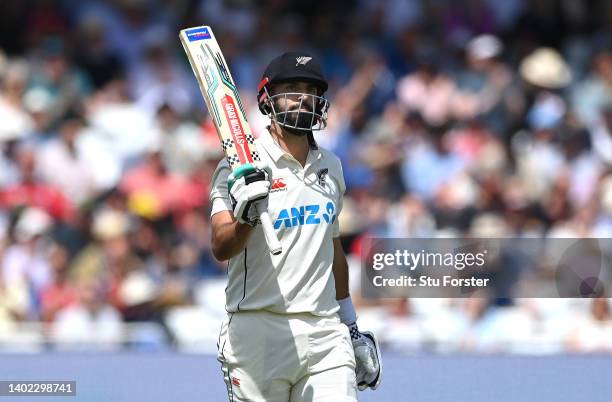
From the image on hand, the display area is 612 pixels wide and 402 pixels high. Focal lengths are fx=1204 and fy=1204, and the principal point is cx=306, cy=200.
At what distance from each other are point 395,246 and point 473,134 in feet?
8.80

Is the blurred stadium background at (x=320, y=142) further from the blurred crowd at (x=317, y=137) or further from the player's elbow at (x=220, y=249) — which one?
the player's elbow at (x=220, y=249)

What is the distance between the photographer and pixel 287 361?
140 inches

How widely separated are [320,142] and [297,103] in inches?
183

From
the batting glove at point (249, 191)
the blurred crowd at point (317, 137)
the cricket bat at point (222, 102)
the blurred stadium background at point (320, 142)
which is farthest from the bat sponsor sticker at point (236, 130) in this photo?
the blurred crowd at point (317, 137)

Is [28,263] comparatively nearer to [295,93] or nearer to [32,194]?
[32,194]

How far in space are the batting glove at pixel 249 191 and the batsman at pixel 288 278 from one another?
0.10 m

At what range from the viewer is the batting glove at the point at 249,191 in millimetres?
3297

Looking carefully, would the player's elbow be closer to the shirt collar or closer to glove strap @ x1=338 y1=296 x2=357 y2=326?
the shirt collar

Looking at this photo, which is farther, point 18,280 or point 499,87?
point 499,87

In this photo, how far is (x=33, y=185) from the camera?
26.6 ft

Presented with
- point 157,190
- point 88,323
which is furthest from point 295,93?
point 157,190

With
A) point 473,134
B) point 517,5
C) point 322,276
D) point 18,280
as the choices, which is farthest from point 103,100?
point 322,276

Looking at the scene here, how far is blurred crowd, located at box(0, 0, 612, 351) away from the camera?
706 centimetres

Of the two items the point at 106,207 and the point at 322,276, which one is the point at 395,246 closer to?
the point at 322,276
